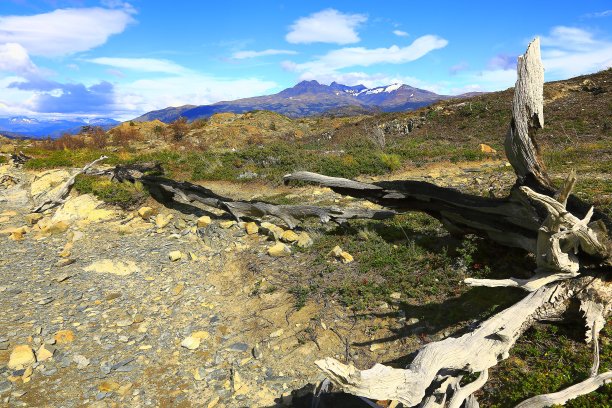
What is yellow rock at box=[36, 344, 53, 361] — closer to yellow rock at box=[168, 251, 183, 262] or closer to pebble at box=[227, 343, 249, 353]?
pebble at box=[227, 343, 249, 353]

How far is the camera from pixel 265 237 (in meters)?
10.1

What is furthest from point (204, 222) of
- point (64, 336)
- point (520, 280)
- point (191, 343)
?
point (520, 280)

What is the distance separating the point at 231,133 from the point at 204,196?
2770 cm

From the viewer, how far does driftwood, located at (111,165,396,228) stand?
9.65 m

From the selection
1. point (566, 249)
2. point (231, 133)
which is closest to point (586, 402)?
point (566, 249)

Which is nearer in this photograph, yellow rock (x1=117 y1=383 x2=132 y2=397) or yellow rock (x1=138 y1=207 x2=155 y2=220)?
yellow rock (x1=117 y1=383 x2=132 y2=397)

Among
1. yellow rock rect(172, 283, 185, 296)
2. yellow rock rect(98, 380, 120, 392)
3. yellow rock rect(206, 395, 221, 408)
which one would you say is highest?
yellow rock rect(172, 283, 185, 296)

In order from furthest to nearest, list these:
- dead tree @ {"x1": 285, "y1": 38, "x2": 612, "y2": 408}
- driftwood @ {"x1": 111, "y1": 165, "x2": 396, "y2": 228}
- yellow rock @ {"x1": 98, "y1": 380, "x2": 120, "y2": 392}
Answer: driftwood @ {"x1": 111, "y1": 165, "x2": 396, "y2": 228}, yellow rock @ {"x1": 98, "y1": 380, "x2": 120, "y2": 392}, dead tree @ {"x1": 285, "y1": 38, "x2": 612, "y2": 408}

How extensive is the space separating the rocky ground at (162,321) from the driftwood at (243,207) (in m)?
0.53

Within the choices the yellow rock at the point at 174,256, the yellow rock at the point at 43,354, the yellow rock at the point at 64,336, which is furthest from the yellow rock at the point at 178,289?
the yellow rock at the point at 43,354

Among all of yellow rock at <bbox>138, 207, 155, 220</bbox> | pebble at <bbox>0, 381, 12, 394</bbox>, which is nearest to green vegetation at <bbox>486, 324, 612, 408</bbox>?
pebble at <bbox>0, 381, 12, 394</bbox>

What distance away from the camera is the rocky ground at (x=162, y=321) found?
5.32 meters

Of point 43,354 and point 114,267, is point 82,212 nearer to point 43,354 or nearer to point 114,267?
point 114,267

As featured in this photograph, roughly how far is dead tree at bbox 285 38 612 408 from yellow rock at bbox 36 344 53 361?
542cm
